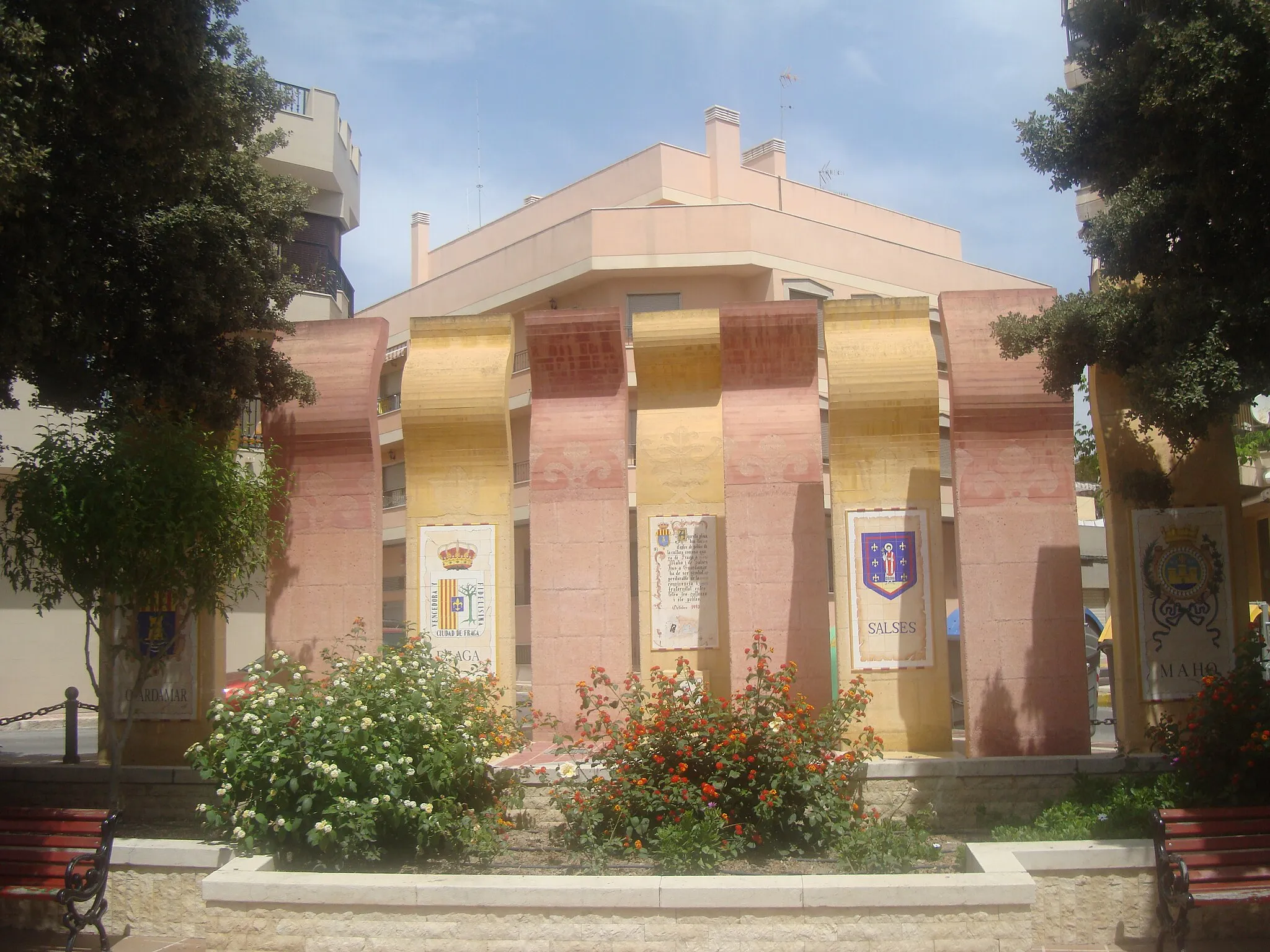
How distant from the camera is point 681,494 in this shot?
1332 centimetres

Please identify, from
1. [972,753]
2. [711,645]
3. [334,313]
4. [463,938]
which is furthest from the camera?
[334,313]

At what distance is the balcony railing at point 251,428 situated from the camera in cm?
1289

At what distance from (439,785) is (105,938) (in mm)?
2347

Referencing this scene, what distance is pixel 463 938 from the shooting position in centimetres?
721

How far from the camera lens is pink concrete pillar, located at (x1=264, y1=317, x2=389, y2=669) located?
41.7ft

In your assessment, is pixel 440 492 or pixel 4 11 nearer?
pixel 4 11

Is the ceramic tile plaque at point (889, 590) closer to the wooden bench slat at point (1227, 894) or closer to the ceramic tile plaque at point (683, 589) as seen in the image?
the ceramic tile plaque at point (683, 589)

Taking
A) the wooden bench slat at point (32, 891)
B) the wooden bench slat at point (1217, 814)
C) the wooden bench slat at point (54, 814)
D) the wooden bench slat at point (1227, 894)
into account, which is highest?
the wooden bench slat at point (54, 814)

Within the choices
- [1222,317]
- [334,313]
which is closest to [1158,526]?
[1222,317]

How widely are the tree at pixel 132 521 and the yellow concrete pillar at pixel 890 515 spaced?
227 inches

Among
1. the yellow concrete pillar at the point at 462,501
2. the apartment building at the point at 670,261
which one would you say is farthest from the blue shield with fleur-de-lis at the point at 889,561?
the apartment building at the point at 670,261

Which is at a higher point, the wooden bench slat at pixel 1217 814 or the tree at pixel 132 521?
the tree at pixel 132 521

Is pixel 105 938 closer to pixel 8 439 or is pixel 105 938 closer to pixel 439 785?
pixel 439 785

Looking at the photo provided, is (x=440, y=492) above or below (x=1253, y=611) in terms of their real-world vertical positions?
above
